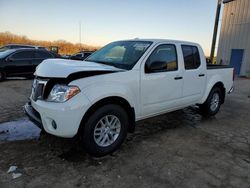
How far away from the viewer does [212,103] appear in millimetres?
5586

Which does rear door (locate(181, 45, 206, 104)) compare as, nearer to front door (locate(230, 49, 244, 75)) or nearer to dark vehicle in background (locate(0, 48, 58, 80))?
dark vehicle in background (locate(0, 48, 58, 80))

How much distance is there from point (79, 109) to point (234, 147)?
2.82 meters

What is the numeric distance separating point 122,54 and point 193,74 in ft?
5.39

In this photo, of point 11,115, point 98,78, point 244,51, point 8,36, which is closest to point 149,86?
point 98,78

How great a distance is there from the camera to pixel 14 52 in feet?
32.4

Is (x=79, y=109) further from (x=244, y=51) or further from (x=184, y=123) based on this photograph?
(x=244, y=51)

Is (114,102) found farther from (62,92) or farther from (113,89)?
(62,92)

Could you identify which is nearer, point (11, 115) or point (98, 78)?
point (98, 78)

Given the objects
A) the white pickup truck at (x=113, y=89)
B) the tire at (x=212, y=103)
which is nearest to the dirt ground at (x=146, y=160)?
the white pickup truck at (x=113, y=89)

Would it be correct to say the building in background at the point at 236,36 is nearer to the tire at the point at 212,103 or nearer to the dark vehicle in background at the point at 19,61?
the tire at the point at 212,103

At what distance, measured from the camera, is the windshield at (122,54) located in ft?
12.2

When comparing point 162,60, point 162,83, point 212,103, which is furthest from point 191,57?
point 212,103

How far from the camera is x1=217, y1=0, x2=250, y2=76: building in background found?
1581 centimetres

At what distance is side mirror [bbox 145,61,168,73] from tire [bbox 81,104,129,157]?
2.79ft
